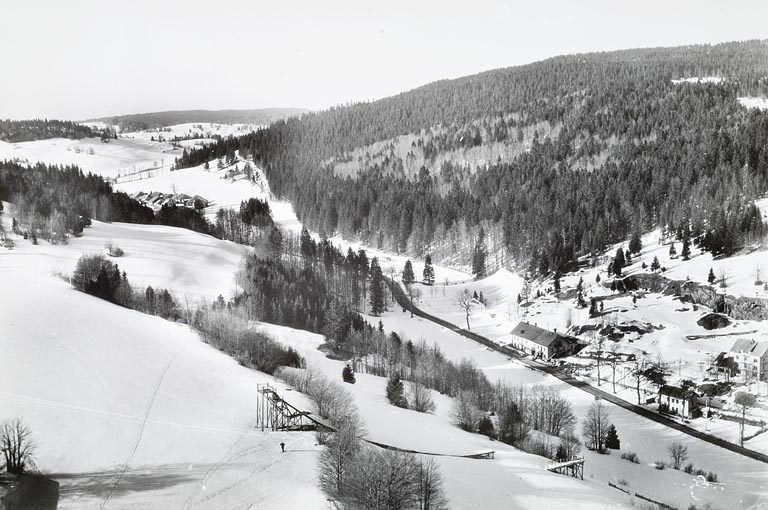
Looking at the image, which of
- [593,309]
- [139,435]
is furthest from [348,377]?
[593,309]

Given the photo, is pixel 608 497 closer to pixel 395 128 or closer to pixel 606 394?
pixel 606 394

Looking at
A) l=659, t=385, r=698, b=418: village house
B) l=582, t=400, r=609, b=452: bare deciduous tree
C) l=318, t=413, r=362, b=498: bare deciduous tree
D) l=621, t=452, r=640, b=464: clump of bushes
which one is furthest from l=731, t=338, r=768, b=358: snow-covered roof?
l=318, t=413, r=362, b=498: bare deciduous tree

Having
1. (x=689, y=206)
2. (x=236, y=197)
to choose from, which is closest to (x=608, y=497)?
(x=689, y=206)

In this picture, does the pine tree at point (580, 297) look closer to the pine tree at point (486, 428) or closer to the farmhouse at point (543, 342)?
the farmhouse at point (543, 342)

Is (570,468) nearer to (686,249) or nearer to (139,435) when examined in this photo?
(139,435)

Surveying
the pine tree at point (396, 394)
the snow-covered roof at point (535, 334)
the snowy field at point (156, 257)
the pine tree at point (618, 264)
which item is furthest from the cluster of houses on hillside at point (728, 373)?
the snowy field at point (156, 257)

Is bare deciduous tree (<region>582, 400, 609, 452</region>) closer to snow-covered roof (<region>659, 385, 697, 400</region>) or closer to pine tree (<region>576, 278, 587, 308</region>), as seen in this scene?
snow-covered roof (<region>659, 385, 697, 400</region>)

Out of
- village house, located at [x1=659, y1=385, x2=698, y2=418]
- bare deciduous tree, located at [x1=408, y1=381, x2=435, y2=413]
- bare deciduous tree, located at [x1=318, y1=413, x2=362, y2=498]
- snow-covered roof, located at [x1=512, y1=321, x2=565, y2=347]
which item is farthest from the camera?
snow-covered roof, located at [x1=512, y1=321, x2=565, y2=347]
